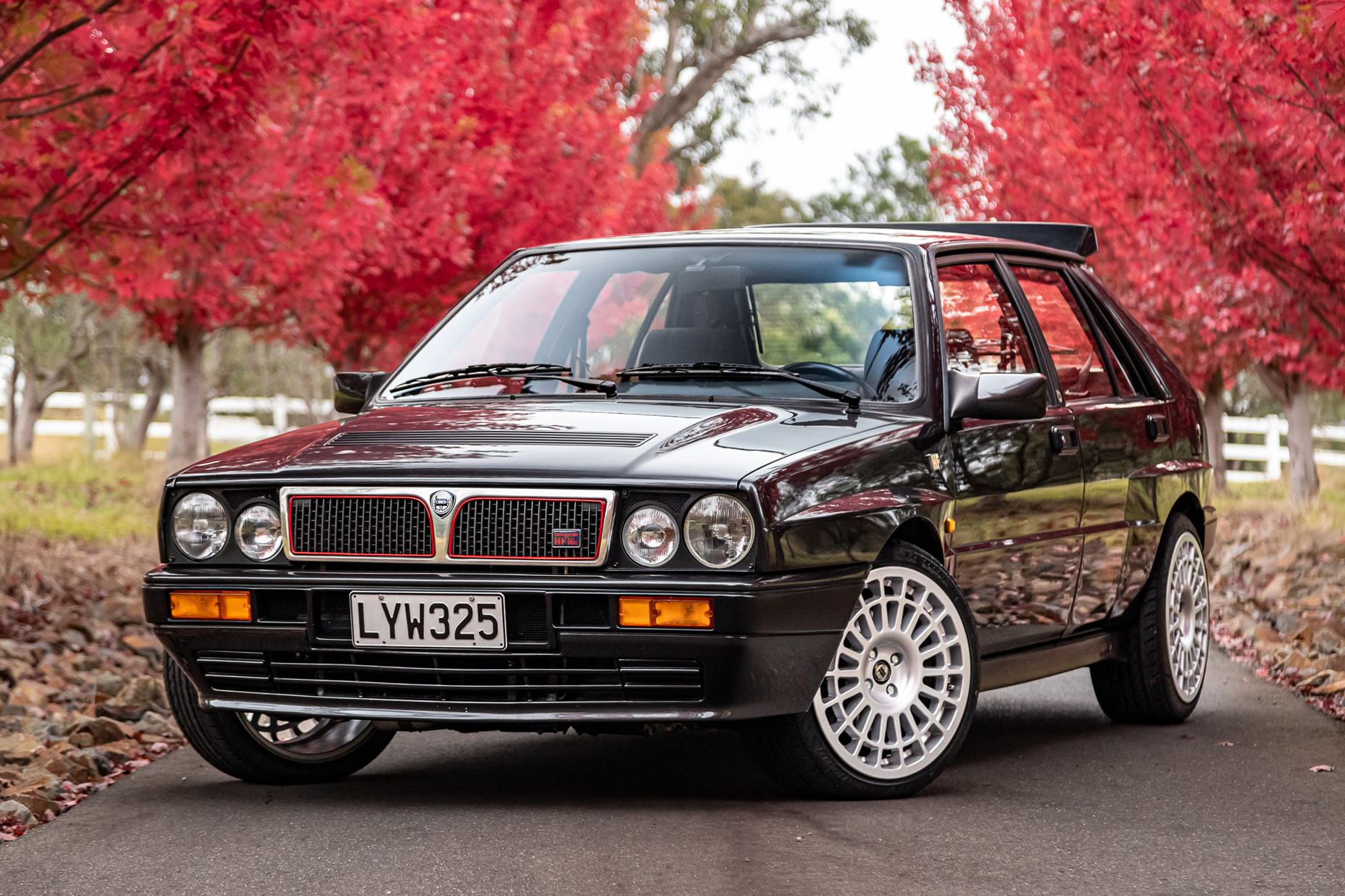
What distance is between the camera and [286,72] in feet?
29.3

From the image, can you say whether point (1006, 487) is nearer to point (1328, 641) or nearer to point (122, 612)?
point (1328, 641)

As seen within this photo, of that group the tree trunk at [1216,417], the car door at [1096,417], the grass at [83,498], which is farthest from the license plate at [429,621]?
the tree trunk at [1216,417]

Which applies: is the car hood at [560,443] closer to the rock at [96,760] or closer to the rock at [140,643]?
the rock at [96,760]

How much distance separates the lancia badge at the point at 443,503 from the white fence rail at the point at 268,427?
2343 centimetres

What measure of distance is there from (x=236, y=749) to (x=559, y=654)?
132cm

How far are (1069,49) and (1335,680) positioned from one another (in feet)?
19.3

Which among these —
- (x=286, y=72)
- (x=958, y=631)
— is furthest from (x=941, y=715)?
(x=286, y=72)

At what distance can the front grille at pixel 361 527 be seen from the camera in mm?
5043

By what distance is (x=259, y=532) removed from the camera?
17.3 feet

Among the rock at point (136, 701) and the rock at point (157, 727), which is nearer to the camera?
the rock at point (157, 727)

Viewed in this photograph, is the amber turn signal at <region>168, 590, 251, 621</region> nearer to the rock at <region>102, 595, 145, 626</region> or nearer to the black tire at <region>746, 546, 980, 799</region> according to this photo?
the black tire at <region>746, 546, 980, 799</region>

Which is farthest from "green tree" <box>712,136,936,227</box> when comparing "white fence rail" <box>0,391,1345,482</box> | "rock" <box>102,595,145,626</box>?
"rock" <box>102,595,145,626</box>

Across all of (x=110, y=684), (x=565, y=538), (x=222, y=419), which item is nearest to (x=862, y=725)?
(x=565, y=538)

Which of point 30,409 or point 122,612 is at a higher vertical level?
point 30,409
